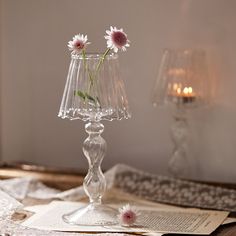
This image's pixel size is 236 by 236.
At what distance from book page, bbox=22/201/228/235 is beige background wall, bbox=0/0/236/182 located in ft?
0.89

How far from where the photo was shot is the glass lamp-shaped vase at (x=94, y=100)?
1461mm

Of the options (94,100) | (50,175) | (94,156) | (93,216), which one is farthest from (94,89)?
(50,175)

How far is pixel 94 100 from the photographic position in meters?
1.46

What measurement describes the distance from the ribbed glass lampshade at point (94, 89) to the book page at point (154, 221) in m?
0.22

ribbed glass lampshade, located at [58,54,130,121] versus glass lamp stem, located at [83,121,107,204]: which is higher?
ribbed glass lampshade, located at [58,54,130,121]

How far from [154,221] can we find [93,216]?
0.13m

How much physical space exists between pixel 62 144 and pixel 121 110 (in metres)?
0.53

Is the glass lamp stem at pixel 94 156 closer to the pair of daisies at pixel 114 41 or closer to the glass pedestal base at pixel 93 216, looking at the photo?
the glass pedestal base at pixel 93 216

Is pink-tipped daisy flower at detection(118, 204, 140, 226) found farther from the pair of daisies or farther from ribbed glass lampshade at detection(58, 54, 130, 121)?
the pair of daisies

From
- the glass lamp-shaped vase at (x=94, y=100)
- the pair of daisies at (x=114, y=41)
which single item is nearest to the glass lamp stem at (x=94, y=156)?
the glass lamp-shaped vase at (x=94, y=100)

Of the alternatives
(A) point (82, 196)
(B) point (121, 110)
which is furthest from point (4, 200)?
(B) point (121, 110)

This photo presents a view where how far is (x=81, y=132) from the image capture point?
6.41 feet

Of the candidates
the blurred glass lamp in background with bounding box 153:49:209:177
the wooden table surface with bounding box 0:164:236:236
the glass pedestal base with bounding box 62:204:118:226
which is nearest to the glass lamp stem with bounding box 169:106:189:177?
the blurred glass lamp in background with bounding box 153:49:209:177

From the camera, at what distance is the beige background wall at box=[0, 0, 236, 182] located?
1.76 meters
